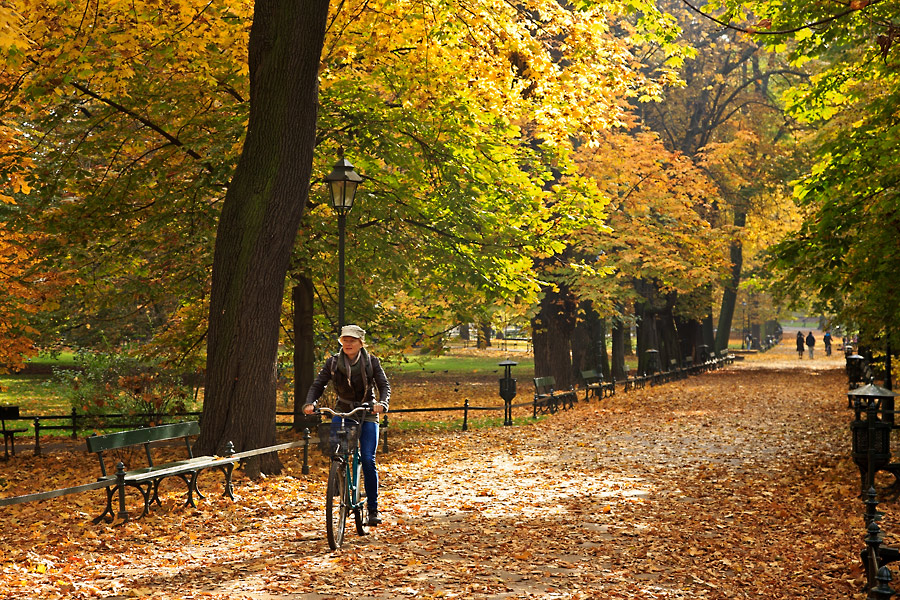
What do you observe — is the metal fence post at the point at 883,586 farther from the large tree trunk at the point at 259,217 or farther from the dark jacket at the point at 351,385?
the large tree trunk at the point at 259,217

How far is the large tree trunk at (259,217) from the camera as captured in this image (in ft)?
37.0

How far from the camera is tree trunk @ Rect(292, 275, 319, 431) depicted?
1741 centimetres

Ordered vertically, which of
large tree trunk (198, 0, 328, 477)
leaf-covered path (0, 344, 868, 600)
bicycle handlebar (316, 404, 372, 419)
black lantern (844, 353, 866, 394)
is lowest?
leaf-covered path (0, 344, 868, 600)

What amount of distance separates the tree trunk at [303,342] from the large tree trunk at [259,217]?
5.67 meters

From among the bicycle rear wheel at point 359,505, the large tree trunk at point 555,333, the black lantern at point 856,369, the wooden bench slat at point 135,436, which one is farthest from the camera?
the large tree trunk at point 555,333

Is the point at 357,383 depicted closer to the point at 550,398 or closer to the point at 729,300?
the point at 550,398

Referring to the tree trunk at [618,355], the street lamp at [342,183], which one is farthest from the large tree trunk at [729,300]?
the street lamp at [342,183]

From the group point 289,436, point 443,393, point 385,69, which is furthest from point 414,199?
point 443,393

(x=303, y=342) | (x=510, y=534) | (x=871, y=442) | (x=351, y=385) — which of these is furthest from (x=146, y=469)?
(x=303, y=342)

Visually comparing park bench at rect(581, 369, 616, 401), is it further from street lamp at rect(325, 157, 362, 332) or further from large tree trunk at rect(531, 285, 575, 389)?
street lamp at rect(325, 157, 362, 332)

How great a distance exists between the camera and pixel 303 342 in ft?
57.7

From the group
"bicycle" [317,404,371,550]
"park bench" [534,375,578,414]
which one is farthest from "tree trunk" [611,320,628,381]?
"bicycle" [317,404,371,550]

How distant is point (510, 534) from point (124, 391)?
12.2 metres

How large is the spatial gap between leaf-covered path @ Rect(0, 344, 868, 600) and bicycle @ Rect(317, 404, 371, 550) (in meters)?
0.20
